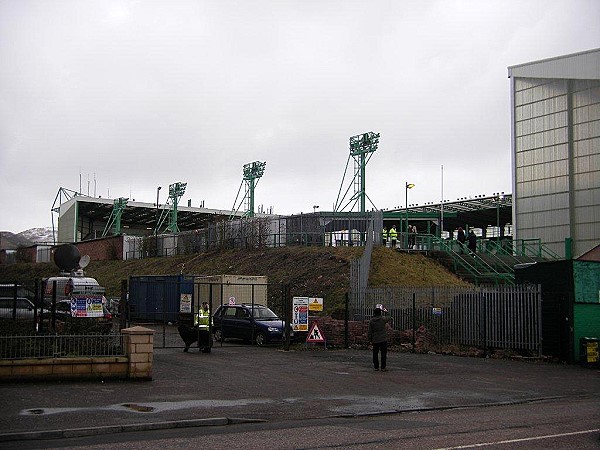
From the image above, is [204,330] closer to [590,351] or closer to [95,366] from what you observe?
[95,366]

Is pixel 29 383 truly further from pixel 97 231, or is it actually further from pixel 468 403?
pixel 97 231

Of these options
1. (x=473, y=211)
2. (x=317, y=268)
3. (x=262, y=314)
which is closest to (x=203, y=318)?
(x=262, y=314)

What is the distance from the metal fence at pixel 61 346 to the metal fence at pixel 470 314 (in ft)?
41.3

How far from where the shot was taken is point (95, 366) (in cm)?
1574

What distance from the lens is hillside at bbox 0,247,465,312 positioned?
36.3 m

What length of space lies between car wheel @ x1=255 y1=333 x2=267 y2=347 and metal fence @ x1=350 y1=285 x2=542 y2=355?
13.5 feet

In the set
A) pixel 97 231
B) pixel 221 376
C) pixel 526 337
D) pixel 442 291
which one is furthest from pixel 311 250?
pixel 97 231

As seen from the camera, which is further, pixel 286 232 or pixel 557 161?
pixel 557 161

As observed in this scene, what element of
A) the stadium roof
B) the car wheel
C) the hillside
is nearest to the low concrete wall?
the car wheel

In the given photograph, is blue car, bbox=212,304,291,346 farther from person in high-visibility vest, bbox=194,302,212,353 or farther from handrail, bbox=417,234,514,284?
handrail, bbox=417,234,514,284

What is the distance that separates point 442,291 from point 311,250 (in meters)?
17.8

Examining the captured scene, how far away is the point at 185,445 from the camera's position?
956 cm

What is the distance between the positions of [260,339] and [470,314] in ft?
24.7

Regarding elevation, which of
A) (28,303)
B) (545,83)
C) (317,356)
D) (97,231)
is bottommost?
(317,356)
